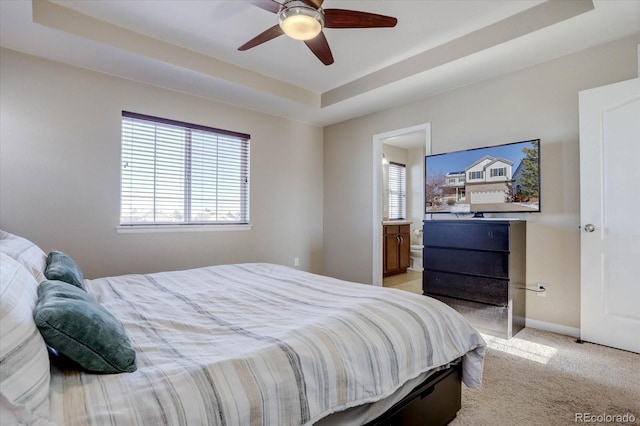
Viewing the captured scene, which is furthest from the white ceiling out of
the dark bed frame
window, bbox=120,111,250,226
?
the dark bed frame

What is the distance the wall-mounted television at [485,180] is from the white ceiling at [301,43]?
0.82 meters

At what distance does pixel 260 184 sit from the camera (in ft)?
14.6

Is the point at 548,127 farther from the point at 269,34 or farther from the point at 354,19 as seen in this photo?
the point at 269,34

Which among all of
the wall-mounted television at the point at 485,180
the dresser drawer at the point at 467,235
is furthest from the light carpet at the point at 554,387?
the wall-mounted television at the point at 485,180

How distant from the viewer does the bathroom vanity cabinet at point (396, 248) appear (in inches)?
217

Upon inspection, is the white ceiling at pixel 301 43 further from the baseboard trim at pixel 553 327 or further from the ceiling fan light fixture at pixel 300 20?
the baseboard trim at pixel 553 327

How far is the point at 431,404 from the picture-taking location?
1.49 metres

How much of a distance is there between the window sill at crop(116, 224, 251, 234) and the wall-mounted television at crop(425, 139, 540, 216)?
243 centimetres

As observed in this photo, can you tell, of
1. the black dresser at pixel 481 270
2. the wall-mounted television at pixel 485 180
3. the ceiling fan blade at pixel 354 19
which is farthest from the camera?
the wall-mounted television at pixel 485 180

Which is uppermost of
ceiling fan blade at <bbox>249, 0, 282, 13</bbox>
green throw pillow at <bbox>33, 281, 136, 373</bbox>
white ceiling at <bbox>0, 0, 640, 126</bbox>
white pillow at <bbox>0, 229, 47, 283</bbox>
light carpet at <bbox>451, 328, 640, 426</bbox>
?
white ceiling at <bbox>0, 0, 640, 126</bbox>

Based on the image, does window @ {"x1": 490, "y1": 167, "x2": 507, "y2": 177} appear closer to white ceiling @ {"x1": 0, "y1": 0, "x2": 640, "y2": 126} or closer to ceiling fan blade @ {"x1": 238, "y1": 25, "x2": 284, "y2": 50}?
white ceiling @ {"x1": 0, "y1": 0, "x2": 640, "y2": 126}

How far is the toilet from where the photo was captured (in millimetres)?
6273

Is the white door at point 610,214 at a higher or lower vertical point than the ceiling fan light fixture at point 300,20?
lower

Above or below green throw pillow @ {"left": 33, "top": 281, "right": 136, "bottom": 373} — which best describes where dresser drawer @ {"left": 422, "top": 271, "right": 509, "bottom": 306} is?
below
